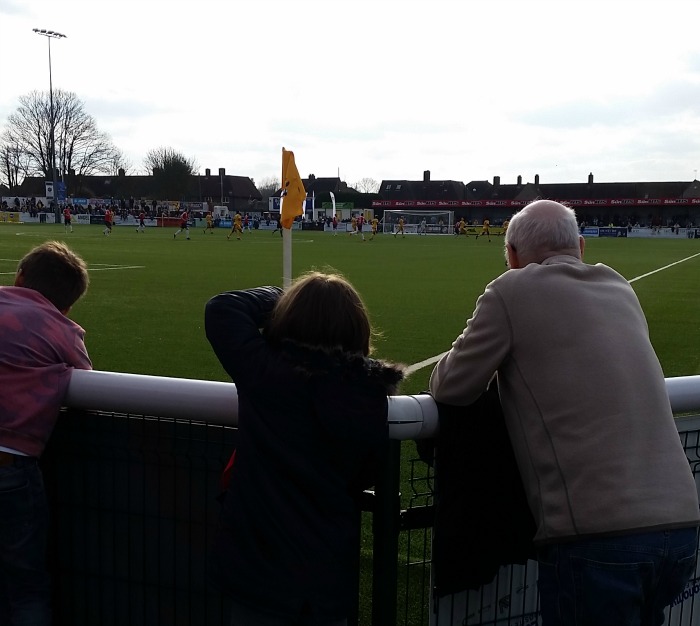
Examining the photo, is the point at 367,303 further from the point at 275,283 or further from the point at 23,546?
the point at 23,546

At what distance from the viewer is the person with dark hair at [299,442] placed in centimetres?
216

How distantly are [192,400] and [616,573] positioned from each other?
1.37m

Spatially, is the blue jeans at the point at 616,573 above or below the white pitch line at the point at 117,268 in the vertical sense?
above

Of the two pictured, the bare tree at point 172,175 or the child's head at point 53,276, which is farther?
the bare tree at point 172,175

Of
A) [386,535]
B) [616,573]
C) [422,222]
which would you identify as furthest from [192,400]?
[422,222]

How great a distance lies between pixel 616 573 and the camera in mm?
2139

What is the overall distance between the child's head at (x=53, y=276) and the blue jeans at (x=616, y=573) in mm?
1914

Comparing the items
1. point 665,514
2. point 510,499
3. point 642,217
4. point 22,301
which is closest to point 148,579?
point 22,301

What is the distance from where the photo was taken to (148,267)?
70.0 ft

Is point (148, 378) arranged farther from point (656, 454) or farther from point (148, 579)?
point (656, 454)

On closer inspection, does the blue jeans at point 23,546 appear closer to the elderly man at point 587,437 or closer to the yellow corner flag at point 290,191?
the elderly man at point 587,437

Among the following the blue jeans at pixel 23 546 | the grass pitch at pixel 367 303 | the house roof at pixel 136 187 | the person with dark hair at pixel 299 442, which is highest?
the house roof at pixel 136 187

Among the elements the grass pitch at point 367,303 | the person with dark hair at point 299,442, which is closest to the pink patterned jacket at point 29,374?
the person with dark hair at point 299,442

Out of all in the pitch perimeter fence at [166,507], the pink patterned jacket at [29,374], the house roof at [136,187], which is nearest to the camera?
the pitch perimeter fence at [166,507]
